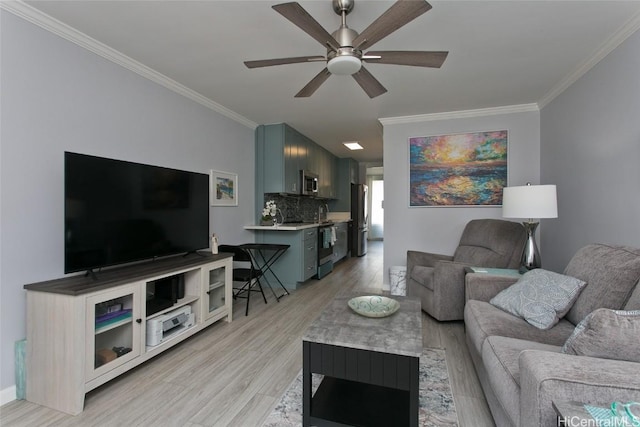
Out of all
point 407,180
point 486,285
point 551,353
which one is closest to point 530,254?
point 486,285

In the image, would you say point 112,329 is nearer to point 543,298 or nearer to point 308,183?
point 543,298

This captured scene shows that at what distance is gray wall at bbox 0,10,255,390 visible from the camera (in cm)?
177

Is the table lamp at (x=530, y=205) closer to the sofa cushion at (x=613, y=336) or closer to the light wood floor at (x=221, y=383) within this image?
the light wood floor at (x=221, y=383)

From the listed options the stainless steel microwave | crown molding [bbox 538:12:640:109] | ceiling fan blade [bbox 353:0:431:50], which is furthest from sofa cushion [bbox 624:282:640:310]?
the stainless steel microwave

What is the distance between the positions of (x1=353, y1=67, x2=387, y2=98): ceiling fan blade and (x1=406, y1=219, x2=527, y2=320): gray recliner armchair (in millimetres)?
1778

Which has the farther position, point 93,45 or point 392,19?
point 93,45

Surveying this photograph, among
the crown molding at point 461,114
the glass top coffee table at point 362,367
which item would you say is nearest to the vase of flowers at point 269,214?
the crown molding at point 461,114

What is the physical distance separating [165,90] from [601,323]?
3.46 m

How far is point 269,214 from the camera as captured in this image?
14.2ft

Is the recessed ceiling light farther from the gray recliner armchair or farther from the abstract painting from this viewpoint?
the gray recliner armchair

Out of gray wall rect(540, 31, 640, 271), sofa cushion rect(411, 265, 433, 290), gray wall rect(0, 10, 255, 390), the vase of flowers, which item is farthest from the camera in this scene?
the vase of flowers

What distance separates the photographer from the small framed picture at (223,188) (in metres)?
3.52

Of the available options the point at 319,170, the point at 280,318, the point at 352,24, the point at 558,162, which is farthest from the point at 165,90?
the point at 558,162

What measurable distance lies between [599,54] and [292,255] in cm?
368
